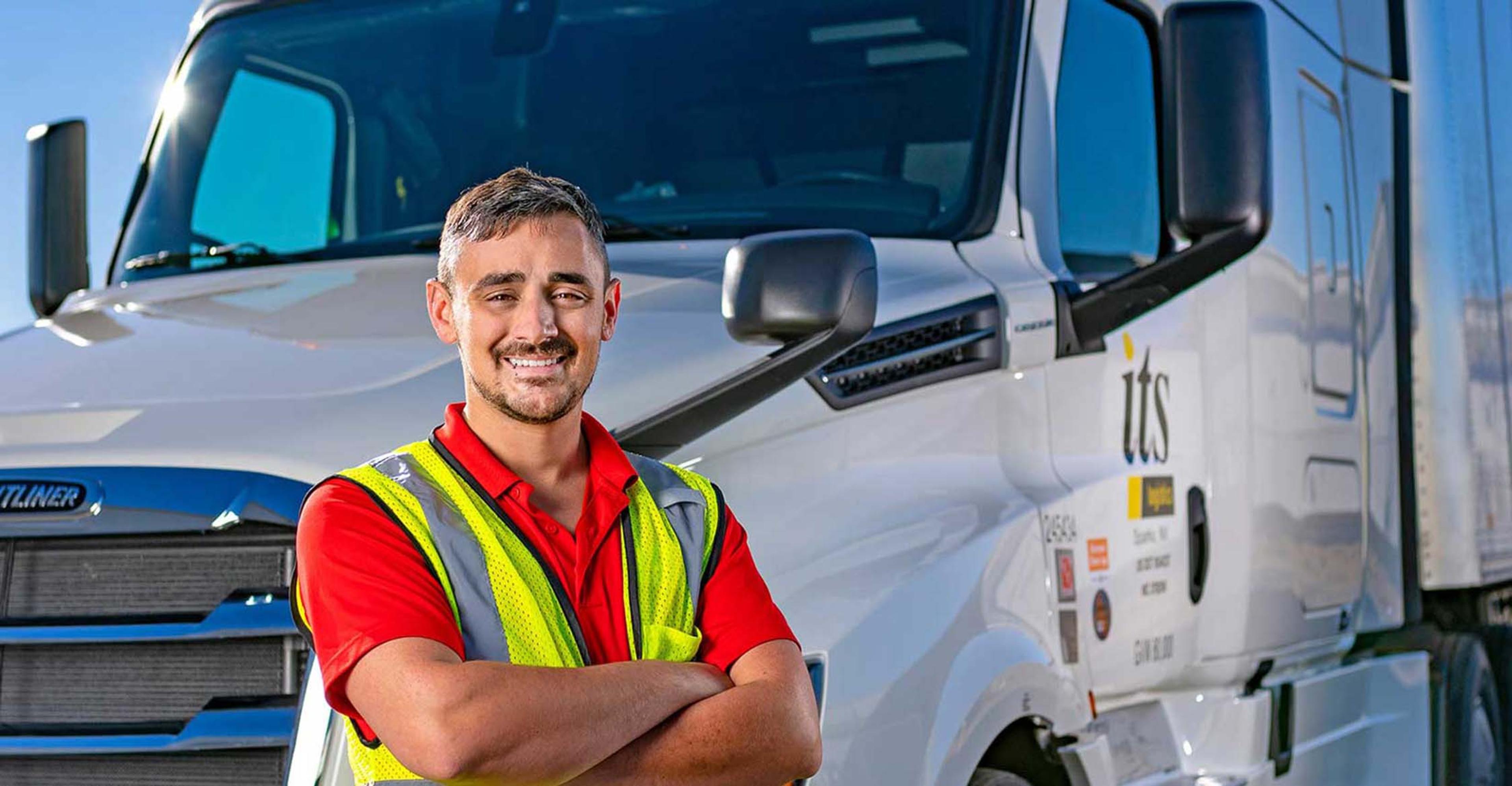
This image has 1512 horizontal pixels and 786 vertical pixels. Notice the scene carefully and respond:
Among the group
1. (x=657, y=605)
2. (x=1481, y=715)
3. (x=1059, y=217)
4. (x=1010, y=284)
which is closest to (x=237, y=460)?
(x=657, y=605)

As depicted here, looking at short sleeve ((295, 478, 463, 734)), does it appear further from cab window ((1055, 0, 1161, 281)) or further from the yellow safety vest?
cab window ((1055, 0, 1161, 281))

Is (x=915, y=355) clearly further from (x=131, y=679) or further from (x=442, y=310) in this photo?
(x=131, y=679)

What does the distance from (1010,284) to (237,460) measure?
1677mm

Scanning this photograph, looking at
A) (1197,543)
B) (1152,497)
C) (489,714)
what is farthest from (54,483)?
(1197,543)

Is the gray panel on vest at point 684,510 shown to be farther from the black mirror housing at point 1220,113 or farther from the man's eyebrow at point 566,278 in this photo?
the black mirror housing at point 1220,113

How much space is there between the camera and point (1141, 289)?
3.84 metres

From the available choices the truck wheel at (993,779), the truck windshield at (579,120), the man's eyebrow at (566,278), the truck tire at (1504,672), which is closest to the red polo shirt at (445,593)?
the man's eyebrow at (566,278)

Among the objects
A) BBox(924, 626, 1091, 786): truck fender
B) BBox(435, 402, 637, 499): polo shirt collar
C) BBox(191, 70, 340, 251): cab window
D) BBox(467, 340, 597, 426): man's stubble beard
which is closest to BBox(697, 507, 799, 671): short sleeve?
BBox(435, 402, 637, 499): polo shirt collar

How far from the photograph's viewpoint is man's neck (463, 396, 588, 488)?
7.55 feet

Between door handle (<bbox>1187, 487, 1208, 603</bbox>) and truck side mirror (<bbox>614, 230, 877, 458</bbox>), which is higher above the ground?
truck side mirror (<bbox>614, 230, 877, 458</bbox>)

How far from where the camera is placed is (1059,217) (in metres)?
4.13

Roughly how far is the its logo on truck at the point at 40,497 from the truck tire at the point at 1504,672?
18.8 ft

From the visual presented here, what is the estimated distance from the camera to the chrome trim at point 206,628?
2.52 metres

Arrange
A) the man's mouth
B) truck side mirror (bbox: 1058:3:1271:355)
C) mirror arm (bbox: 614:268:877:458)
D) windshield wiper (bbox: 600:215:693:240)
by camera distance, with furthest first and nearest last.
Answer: windshield wiper (bbox: 600:215:693:240) → truck side mirror (bbox: 1058:3:1271:355) → mirror arm (bbox: 614:268:877:458) → the man's mouth
